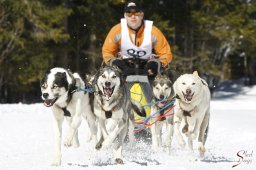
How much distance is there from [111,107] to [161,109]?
1.13m

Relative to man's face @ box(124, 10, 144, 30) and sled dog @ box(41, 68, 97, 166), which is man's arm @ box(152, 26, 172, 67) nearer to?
man's face @ box(124, 10, 144, 30)

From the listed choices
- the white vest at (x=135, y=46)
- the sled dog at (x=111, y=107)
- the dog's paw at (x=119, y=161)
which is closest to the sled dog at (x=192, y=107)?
the sled dog at (x=111, y=107)

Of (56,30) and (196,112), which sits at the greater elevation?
(56,30)

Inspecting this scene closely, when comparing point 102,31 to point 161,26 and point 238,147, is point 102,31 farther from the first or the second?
point 238,147

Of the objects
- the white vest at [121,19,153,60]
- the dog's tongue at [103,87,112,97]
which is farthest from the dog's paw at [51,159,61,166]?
the white vest at [121,19,153,60]

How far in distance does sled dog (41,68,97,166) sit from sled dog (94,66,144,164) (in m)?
0.24

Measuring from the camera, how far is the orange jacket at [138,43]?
7602 millimetres

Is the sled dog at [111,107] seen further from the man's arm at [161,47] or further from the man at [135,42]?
the man's arm at [161,47]

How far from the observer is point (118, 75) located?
21.4 feet

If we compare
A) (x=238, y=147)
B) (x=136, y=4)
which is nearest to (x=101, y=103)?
(x=136, y=4)

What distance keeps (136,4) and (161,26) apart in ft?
50.9

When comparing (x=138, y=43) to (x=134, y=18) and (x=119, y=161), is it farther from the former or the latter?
(x=119, y=161)

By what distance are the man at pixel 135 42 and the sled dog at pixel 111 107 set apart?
923 mm

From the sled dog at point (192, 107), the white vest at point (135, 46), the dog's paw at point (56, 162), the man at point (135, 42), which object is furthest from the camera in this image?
the white vest at point (135, 46)
